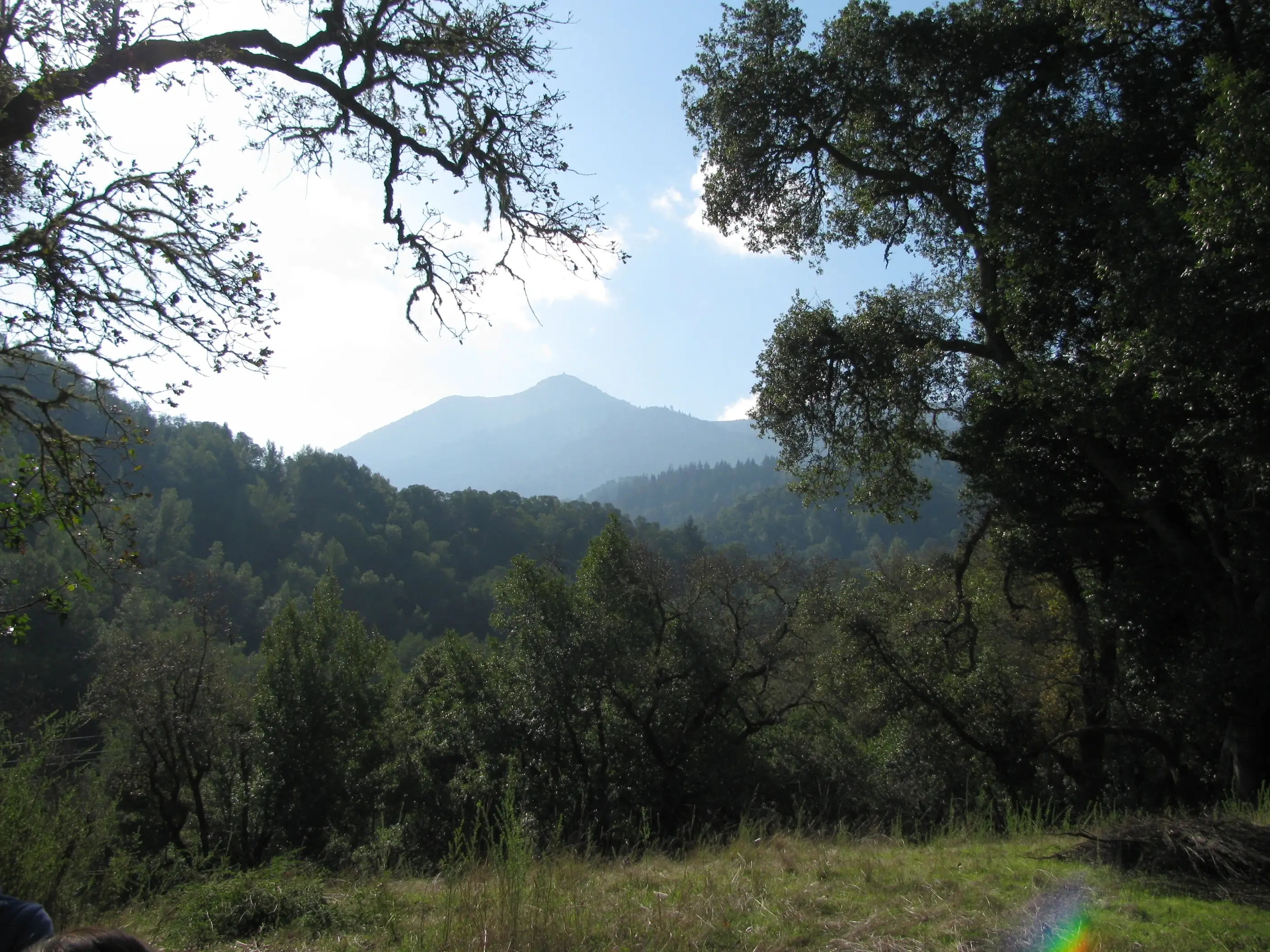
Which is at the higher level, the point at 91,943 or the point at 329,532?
the point at 329,532

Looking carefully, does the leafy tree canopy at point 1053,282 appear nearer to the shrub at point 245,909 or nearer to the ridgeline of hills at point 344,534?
the shrub at point 245,909

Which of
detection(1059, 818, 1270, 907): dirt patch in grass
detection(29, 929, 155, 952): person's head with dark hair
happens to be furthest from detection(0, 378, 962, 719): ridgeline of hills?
detection(29, 929, 155, 952): person's head with dark hair

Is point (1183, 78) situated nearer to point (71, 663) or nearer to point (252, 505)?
Result: point (71, 663)

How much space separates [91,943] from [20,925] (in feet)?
1.62

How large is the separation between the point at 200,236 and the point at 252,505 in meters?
Answer: 103

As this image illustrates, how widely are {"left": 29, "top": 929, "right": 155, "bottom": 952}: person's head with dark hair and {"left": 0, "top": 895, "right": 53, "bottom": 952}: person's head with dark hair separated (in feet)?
0.89

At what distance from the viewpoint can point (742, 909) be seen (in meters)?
4.61

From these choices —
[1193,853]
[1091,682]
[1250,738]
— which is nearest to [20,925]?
[1193,853]

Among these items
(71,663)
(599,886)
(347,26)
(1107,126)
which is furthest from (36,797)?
(71,663)

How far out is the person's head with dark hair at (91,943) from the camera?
1.84m

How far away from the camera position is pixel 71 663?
43.2m

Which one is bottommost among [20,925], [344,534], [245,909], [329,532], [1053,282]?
[245,909]

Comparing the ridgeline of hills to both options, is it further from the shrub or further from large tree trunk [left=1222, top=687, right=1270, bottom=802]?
the shrub

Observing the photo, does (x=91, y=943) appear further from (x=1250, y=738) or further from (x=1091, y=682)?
(x=1091, y=682)
